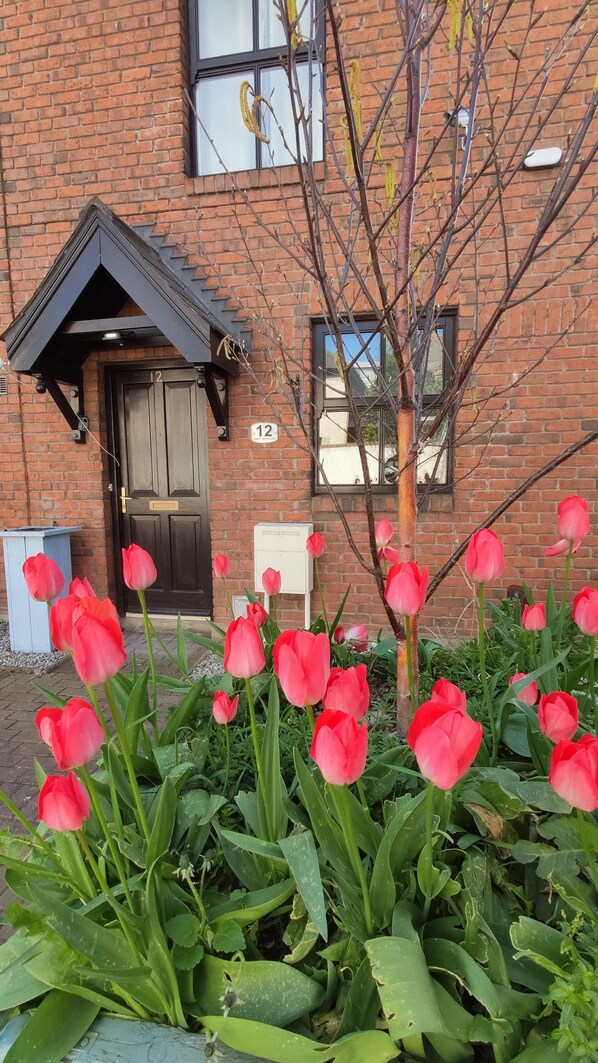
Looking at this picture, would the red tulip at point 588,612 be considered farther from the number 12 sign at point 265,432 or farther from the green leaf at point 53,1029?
the number 12 sign at point 265,432

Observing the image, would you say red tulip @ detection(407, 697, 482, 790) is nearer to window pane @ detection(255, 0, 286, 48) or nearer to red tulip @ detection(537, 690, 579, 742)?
red tulip @ detection(537, 690, 579, 742)

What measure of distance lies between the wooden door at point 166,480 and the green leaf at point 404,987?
163 inches

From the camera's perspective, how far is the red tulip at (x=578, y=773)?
0.75 metres

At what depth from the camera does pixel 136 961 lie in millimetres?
860

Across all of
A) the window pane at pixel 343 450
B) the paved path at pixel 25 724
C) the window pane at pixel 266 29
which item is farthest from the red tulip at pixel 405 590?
the window pane at pixel 266 29

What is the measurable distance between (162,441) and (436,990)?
4.53 meters

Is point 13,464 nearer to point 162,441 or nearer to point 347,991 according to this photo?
point 162,441

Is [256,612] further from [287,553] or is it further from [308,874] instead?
[287,553]

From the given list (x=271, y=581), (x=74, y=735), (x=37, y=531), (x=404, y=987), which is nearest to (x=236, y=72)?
(x=37, y=531)

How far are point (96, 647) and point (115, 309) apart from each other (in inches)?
176

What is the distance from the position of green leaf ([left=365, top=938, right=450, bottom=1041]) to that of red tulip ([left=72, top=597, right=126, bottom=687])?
1.78 feet

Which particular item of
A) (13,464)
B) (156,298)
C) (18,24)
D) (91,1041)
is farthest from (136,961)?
(18,24)

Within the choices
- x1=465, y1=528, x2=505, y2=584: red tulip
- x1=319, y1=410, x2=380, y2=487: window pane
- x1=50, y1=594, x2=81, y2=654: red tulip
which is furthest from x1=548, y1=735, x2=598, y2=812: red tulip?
x1=319, y1=410, x2=380, y2=487: window pane

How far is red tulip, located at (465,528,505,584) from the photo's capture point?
3.82 feet
